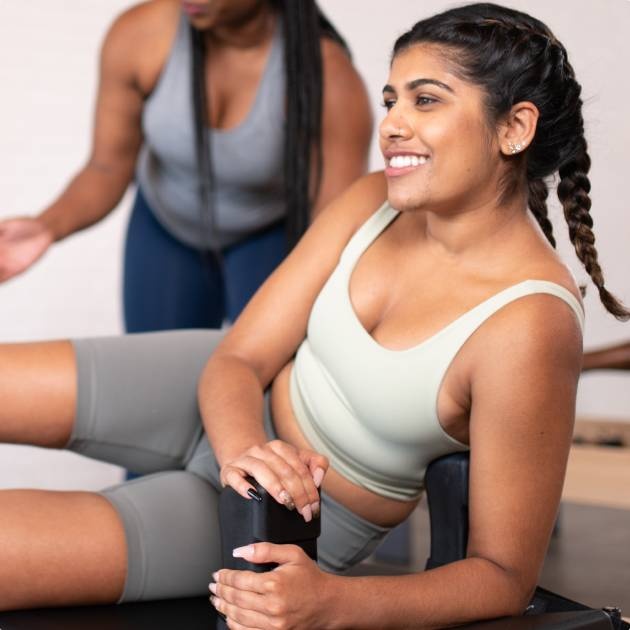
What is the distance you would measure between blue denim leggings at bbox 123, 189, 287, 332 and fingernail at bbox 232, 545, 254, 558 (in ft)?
3.58

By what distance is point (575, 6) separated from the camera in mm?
2494

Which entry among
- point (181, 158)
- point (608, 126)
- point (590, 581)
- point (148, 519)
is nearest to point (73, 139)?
point (181, 158)

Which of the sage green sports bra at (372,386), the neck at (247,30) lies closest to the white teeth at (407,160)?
the sage green sports bra at (372,386)

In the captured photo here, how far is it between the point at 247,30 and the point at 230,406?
35.6 inches

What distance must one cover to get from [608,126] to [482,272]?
3.60ft

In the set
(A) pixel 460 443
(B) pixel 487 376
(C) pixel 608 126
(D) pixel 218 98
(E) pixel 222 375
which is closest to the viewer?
(B) pixel 487 376

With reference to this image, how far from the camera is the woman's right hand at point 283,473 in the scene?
3.83 ft

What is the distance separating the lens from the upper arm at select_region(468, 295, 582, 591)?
1.22m

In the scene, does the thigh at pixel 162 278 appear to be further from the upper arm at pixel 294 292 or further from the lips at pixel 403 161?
the lips at pixel 403 161

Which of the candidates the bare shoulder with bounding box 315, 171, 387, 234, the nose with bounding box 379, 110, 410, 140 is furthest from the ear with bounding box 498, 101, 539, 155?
the bare shoulder with bounding box 315, 171, 387, 234

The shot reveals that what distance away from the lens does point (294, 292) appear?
4.97 ft

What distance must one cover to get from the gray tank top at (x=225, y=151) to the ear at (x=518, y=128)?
769mm

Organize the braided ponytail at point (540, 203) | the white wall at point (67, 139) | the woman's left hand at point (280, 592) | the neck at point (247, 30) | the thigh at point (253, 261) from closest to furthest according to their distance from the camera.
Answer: the woman's left hand at point (280, 592) < the braided ponytail at point (540, 203) < the neck at point (247, 30) < the thigh at point (253, 261) < the white wall at point (67, 139)

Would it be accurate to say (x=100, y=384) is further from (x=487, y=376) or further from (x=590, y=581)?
(x=590, y=581)
